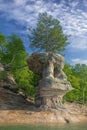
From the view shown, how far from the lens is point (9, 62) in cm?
6581

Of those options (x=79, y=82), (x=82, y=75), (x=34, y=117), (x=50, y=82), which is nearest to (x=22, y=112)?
(x=34, y=117)

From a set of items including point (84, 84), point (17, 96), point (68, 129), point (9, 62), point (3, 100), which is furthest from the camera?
point (84, 84)

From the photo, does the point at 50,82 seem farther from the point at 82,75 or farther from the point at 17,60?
the point at 82,75

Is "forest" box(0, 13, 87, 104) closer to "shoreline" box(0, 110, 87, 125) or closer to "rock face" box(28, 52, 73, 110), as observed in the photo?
"rock face" box(28, 52, 73, 110)

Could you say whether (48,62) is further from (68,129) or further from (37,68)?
(68,129)

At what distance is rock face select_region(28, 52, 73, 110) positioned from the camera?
A: 2046 inches

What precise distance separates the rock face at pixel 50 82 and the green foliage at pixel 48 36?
445 centimetres

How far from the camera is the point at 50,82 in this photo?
51.6m

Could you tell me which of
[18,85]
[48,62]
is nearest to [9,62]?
[18,85]

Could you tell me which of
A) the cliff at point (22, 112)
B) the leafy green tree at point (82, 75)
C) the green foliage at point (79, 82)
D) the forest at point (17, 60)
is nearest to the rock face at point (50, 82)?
the cliff at point (22, 112)

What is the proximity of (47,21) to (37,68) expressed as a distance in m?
9.14

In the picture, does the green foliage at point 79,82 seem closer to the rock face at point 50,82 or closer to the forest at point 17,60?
the forest at point 17,60

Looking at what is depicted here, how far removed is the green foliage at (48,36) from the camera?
5931cm

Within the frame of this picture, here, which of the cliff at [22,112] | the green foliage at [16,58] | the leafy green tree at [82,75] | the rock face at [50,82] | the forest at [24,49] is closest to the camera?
the cliff at [22,112]
